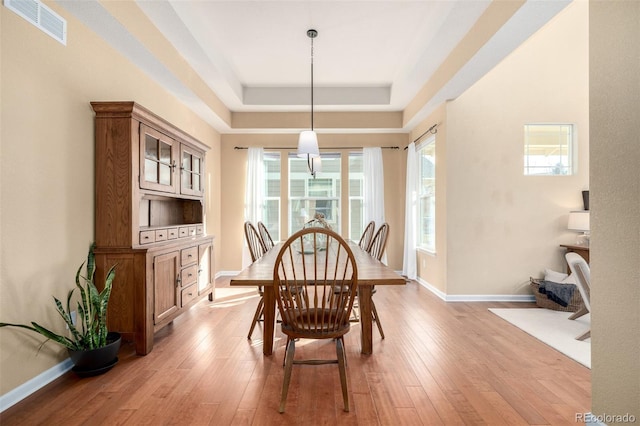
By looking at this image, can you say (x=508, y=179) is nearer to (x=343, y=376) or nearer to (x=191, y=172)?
(x=343, y=376)

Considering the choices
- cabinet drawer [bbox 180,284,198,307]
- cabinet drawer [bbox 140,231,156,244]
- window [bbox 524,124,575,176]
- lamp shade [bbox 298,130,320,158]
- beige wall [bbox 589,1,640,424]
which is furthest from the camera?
window [bbox 524,124,575,176]

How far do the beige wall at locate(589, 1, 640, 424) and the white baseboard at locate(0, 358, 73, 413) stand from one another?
302cm

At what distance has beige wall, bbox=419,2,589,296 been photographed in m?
4.29

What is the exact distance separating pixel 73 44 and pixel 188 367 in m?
2.42

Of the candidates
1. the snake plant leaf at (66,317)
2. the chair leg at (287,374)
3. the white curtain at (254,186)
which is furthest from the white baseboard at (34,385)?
the white curtain at (254,186)

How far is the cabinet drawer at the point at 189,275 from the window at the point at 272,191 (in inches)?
99.0

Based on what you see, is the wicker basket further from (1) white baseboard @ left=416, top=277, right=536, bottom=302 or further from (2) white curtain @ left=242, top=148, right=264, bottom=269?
(2) white curtain @ left=242, top=148, right=264, bottom=269

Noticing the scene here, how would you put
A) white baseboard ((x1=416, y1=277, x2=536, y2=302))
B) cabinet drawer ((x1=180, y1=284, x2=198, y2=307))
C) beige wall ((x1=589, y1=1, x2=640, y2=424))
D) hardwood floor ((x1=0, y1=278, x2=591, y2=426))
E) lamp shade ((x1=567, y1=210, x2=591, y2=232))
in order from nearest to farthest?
1. beige wall ((x1=589, y1=1, x2=640, y2=424))
2. hardwood floor ((x1=0, y1=278, x2=591, y2=426))
3. cabinet drawer ((x1=180, y1=284, x2=198, y2=307))
4. lamp shade ((x1=567, y1=210, x2=591, y2=232))
5. white baseboard ((x1=416, y1=277, x2=536, y2=302))

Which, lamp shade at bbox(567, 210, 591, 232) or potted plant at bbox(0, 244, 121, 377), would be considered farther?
lamp shade at bbox(567, 210, 591, 232)

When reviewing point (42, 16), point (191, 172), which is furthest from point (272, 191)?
point (42, 16)

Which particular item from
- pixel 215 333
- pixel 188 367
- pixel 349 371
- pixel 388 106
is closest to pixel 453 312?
pixel 349 371

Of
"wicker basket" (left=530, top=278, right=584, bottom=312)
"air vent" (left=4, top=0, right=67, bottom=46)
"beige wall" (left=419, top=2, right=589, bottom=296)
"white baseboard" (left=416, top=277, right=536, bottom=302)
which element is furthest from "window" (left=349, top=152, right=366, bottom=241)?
"air vent" (left=4, top=0, right=67, bottom=46)

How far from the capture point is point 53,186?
2244 millimetres

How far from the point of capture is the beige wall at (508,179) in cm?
429
